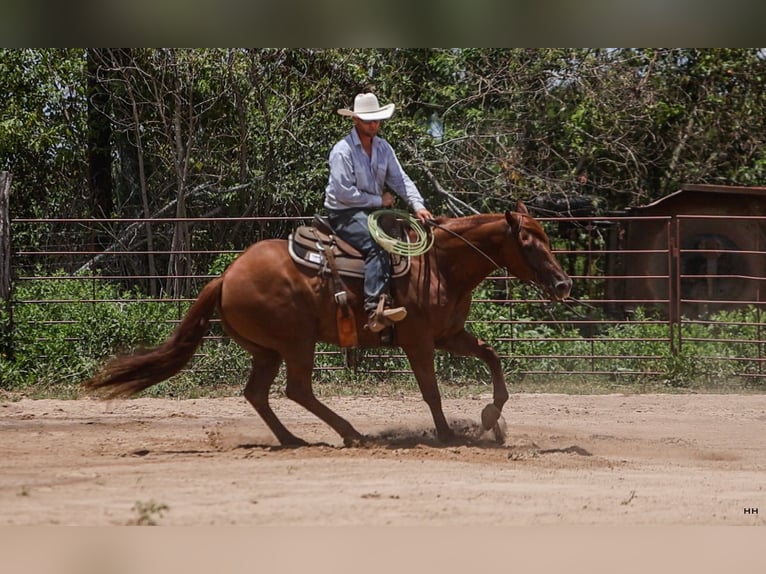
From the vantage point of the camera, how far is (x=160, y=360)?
25.3ft

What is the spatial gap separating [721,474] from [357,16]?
4156mm

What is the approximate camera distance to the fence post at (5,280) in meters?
11.7

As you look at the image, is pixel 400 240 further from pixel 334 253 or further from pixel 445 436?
pixel 445 436

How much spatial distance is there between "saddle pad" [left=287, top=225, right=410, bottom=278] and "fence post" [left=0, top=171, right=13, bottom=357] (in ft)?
17.1

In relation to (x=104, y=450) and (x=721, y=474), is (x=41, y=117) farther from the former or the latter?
(x=721, y=474)

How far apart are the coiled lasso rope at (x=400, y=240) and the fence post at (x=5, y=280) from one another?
5712mm

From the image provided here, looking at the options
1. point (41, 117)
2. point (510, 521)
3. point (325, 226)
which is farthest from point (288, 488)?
point (41, 117)

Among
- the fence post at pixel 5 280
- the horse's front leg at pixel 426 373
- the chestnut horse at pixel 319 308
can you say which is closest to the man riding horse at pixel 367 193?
the chestnut horse at pixel 319 308

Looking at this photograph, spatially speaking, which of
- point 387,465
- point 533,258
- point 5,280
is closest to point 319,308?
point 387,465

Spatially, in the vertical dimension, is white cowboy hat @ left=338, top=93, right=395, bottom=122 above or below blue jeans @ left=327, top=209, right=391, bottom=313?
above

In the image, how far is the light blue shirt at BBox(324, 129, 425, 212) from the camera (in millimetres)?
7770

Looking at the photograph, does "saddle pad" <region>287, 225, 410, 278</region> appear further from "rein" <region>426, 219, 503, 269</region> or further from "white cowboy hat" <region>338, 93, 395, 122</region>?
"white cowboy hat" <region>338, 93, 395, 122</region>

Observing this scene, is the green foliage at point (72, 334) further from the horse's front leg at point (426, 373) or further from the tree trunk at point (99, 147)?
the horse's front leg at point (426, 373)

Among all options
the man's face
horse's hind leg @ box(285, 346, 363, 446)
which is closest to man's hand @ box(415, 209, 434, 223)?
the man's face
